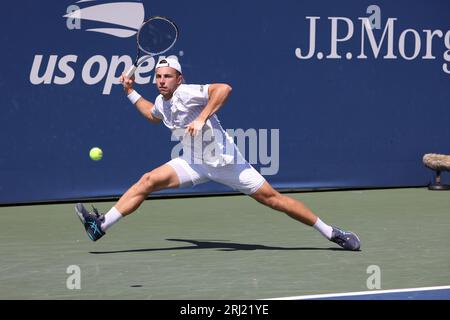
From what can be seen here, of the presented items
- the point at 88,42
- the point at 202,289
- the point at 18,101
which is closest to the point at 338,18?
the point at 88,42

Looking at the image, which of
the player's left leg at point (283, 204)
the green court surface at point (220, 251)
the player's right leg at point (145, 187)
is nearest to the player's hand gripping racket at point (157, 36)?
the player's right leg at point (145, 187)

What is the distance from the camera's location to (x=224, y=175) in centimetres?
829

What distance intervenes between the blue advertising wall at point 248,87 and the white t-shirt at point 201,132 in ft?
10.7

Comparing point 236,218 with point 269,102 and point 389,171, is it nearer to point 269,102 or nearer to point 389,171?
point 269,102

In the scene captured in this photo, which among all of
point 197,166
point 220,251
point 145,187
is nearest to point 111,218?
point 145,187

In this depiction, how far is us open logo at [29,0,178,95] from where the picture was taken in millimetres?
11211

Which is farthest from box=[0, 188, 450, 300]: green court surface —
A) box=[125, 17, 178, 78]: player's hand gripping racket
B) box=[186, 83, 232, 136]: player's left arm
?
box=[125, 17, 178, 78]: player's hand gripping racket

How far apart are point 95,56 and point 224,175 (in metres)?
3.55

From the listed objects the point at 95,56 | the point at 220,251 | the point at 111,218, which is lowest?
the point at 220,251

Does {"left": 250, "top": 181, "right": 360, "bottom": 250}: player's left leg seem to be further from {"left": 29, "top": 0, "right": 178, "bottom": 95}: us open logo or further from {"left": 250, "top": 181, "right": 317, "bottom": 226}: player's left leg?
{"left": 29, "top": 0, "right": 178, "bottom": 95}: us open logo

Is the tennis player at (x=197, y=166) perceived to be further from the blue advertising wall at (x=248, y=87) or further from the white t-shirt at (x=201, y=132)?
the blue advertising wall at (x=248, y=87)

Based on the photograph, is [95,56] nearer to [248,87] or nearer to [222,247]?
[248,87]

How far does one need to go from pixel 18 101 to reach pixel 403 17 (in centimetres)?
447

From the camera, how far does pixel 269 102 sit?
12133 millimetres
